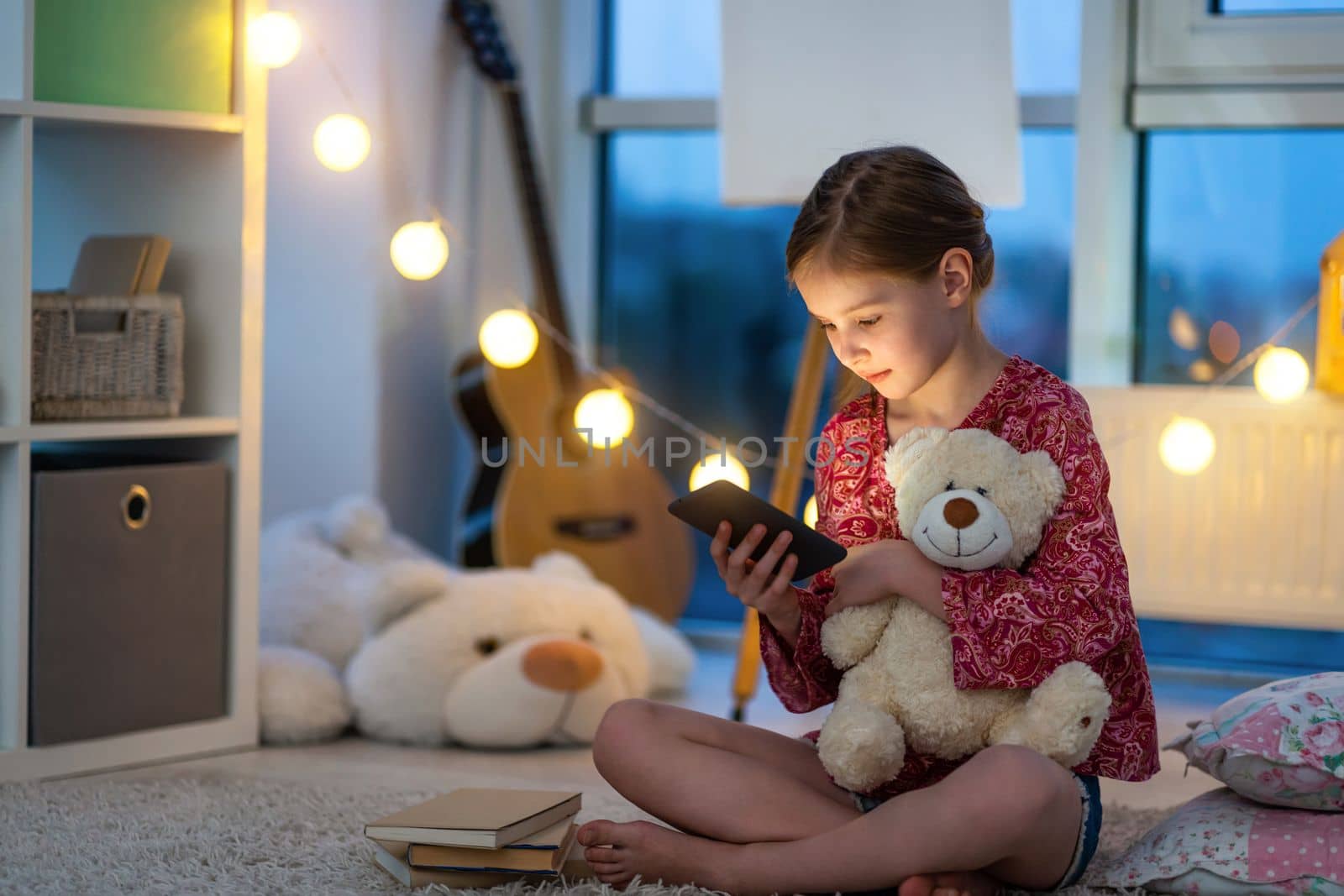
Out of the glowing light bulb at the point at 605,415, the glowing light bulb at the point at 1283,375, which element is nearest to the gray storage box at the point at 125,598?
the glowing light bulb at the point at 605,415

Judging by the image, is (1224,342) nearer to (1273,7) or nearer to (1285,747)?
(1273,7)

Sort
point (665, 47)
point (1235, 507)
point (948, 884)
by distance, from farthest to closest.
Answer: point (665, 47) → point (1235, 507) → point (948, 884)

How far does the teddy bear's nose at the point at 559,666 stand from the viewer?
6.28 ft

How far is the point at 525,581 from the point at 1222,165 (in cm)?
134

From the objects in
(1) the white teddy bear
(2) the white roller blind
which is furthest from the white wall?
(1) the white teddy bear

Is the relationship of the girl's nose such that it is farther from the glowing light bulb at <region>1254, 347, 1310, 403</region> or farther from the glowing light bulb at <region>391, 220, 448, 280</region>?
the glowing light bulb at <region>1254, 347, 1310, 403</region>

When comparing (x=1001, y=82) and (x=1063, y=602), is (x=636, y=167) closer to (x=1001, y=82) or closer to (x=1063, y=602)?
(x=1001, y=82)

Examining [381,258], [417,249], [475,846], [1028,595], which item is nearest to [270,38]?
[417,249]

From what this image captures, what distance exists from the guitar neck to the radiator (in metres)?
0.92

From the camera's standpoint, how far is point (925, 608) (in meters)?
1.24

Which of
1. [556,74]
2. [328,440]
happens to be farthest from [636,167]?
[328,440]

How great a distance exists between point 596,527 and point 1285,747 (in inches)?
53.8

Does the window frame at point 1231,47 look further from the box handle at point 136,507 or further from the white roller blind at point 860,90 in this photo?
the box handle at point 136,507

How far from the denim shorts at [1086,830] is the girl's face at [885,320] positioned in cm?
38
